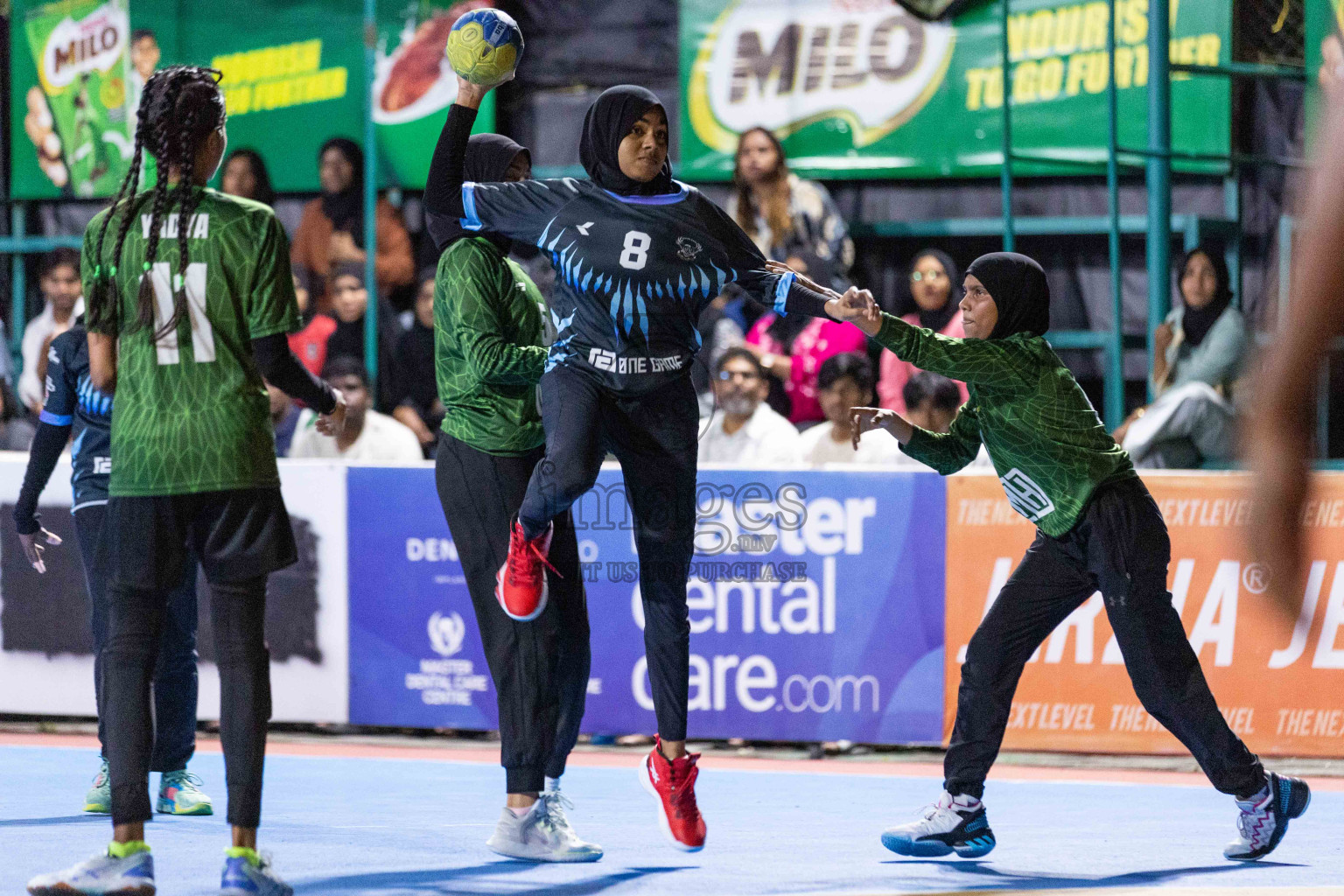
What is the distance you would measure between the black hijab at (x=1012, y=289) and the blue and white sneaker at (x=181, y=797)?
3055 millimetres

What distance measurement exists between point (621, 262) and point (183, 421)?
1272mm

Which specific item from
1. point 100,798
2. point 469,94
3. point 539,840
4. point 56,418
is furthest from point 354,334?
point 539,840

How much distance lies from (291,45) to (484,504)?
359 inches

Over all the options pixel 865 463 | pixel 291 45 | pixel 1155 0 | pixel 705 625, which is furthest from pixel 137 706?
pixel 291 45

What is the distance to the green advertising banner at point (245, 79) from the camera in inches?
506

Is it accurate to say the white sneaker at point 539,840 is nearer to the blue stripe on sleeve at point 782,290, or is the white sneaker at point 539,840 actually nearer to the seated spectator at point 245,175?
the blue stripe on sleeve at point 782,290

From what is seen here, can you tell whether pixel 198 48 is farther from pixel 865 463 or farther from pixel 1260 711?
pixel 1260 711

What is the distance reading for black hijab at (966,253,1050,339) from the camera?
205 inches

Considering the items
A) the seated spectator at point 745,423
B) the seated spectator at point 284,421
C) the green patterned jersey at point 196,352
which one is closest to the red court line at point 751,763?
the seated spectator at point 745,423

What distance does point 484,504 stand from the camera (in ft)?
17.1

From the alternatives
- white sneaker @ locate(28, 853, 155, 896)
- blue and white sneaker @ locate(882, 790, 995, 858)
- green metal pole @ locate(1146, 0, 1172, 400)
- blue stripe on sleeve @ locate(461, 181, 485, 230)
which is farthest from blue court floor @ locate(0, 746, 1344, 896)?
green metal pole @ locate(1146, 0, 1172, 400)

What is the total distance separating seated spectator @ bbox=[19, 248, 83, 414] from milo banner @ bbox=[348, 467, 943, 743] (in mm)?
4475

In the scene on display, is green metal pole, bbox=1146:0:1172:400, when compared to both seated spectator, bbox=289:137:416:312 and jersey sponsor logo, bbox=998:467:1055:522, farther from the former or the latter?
seated spectator, bbox=289:137:416:312

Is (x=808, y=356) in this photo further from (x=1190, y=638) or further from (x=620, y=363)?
(x=620, y=363)
